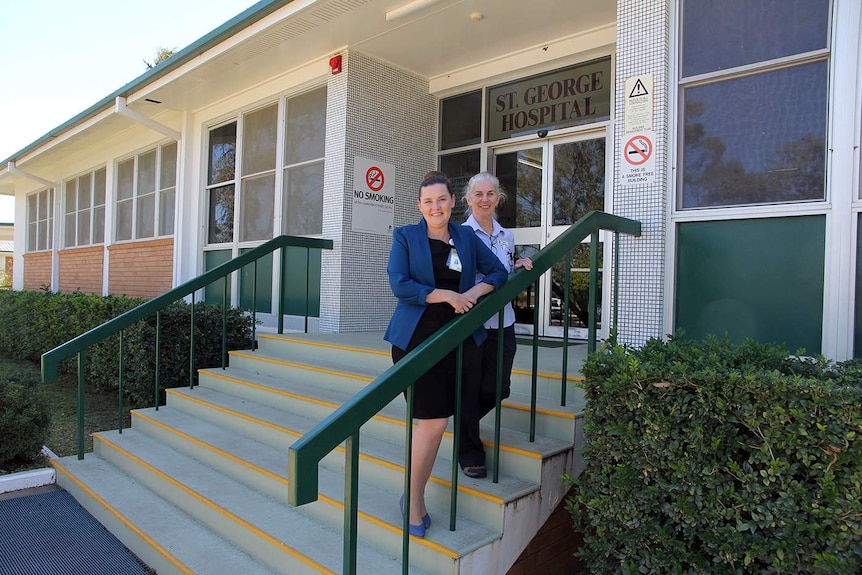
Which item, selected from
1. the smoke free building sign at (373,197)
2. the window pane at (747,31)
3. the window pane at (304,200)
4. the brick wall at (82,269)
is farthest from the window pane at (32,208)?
the window pane at (747,31)

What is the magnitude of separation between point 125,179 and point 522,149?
793cm

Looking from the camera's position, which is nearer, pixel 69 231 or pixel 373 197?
pixel 373 197

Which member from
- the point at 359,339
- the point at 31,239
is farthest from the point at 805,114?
the point at 31,239

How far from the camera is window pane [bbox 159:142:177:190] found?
9250 mm

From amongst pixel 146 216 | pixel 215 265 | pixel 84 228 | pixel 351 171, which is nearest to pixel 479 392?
pixel 351 171

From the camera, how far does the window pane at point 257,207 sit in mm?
7441

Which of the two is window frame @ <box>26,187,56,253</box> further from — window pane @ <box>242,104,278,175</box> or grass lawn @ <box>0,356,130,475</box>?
window pane @ <box>242,104,278,175</box>

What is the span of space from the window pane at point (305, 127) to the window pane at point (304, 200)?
0.50ft

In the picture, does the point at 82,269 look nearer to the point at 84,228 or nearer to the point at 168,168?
the point at 84,228

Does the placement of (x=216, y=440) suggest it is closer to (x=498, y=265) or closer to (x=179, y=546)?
(x=179, y=546)

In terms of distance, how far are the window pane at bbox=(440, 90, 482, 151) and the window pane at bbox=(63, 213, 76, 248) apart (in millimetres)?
9796

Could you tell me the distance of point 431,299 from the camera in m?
2.47

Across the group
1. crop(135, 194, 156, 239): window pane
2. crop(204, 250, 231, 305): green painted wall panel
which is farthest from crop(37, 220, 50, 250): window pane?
crop(204, 250, 231, 305): green painted wall panel

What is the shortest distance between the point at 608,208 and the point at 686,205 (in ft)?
6.13
